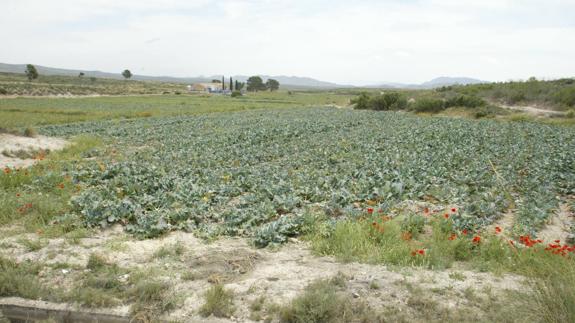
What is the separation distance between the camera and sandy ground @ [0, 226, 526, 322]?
16.5 feet

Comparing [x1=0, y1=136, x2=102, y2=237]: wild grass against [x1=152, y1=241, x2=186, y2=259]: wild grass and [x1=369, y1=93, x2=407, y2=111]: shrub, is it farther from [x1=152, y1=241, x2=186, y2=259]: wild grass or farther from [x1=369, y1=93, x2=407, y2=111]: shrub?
[x1=369, y1=93, x2=407, y2=111]: shrub

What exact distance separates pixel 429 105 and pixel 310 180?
36.8 metres

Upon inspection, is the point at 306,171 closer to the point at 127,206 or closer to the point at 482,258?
the point at 127,206

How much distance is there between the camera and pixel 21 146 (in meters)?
16.1

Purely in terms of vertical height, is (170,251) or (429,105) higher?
(429,105)

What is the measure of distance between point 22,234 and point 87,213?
111cm

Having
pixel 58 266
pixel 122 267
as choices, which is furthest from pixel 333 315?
pixel 58 266

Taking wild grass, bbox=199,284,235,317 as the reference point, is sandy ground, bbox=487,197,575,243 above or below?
above

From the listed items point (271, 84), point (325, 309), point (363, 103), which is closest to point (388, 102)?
point (363, 103)

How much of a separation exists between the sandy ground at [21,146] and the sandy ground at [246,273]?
8.66 m

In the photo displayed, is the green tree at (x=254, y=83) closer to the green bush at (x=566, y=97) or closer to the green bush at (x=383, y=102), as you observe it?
the green bush at (x=383, y=102)

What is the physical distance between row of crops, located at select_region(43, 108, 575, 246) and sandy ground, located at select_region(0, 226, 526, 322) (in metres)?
0.55

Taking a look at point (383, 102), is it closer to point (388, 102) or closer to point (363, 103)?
point (388, 102)

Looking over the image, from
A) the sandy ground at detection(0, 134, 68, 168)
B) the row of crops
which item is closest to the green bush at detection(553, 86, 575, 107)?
the row of crops
